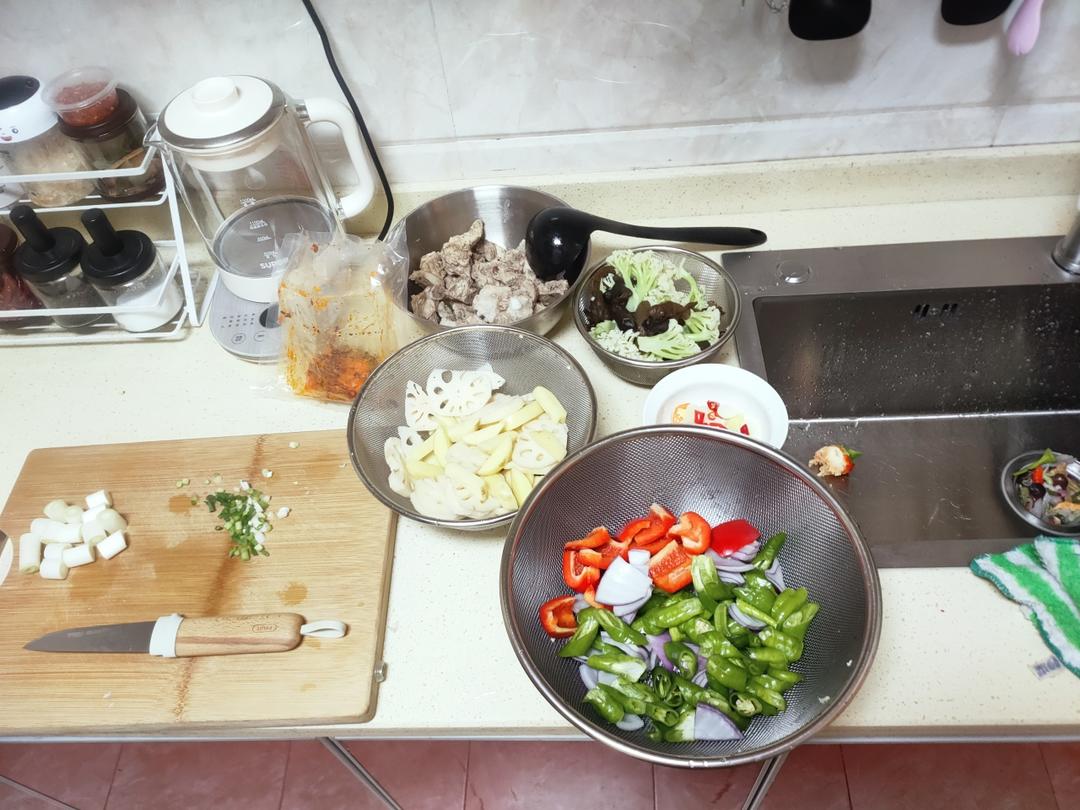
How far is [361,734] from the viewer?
2.64 ft

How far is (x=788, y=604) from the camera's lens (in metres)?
0.77

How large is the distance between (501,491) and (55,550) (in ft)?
1.85

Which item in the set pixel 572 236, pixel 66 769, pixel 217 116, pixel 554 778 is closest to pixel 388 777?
pixel 554 778

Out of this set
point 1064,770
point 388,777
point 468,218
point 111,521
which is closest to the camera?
point 111,521

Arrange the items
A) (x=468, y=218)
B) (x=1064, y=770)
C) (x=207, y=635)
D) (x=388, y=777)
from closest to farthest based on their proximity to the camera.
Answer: (x=207, y=635), (x=468, y=218), (x=1064, y=770), (x=388, y=777)

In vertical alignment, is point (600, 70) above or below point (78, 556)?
above

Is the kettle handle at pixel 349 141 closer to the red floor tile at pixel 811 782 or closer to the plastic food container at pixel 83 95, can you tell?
the plastic food container at pixel 83 95

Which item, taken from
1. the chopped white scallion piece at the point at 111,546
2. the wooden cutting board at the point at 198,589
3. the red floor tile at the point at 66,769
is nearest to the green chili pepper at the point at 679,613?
the wooden cutting board at the point at 198,589

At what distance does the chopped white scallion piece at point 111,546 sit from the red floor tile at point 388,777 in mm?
788

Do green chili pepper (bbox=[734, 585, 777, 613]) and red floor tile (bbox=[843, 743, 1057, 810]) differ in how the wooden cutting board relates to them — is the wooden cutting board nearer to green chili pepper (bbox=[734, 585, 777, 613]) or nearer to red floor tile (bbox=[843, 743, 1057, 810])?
green chili pepper (bbox=[734, 585, 777, 613])

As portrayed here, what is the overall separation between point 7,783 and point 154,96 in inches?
57.1

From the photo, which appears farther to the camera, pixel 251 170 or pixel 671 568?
pixel 251 170

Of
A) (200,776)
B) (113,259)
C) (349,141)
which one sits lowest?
(200,776)

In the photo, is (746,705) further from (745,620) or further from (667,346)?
(667,346)
